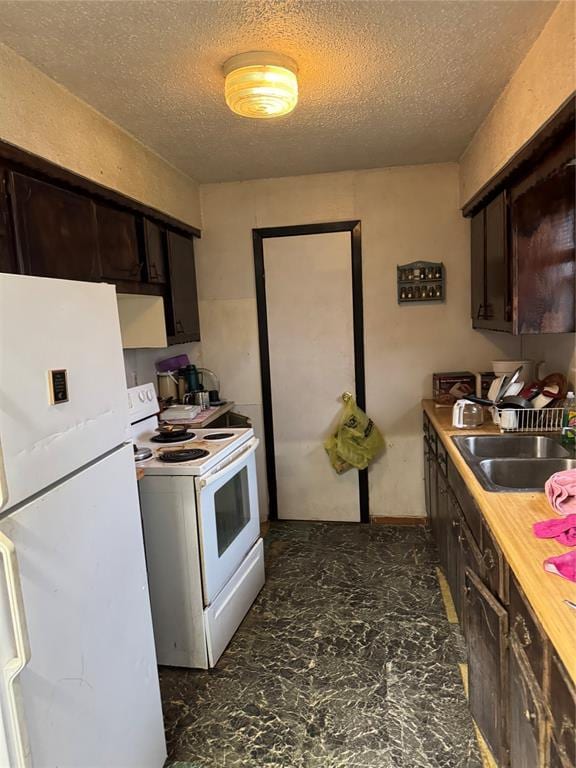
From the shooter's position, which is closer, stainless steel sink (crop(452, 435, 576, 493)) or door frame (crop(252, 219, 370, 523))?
stainless steel sink (crop(452, 435, 576, 493))

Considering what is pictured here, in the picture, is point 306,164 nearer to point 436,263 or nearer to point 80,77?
point 436,263

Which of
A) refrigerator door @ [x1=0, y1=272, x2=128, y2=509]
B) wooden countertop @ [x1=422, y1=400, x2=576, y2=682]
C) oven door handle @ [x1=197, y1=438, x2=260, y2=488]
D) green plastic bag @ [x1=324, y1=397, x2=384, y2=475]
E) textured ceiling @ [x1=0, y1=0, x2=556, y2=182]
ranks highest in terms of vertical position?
textured ceiling @ [x1=0, y1=0, x2=556, y2=182]

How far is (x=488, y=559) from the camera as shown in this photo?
1.53m

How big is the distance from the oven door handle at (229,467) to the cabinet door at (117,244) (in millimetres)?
1050

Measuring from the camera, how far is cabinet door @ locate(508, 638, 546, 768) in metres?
1.08

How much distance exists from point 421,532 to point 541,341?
1513 mm

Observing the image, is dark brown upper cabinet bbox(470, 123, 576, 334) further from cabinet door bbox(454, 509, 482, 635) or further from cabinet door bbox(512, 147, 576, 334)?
cabinet door bbox(454, 509, 482, 635)

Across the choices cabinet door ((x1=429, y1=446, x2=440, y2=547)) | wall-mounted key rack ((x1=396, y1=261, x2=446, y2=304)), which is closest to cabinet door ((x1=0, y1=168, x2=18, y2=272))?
cabinet door ((x1=429, y1=446, x2=440, y2=547))

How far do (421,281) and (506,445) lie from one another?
1.42 metres

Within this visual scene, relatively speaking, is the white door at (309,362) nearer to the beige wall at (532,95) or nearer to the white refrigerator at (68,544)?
the beige wall at (532,95)

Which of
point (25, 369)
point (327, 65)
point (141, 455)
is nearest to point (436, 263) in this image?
point (327, 65)

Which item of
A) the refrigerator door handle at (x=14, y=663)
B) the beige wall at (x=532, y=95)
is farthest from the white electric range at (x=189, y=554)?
the beige wall at (x=532, y=95)

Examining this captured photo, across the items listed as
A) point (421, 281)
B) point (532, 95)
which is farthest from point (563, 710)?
point (421, 281)

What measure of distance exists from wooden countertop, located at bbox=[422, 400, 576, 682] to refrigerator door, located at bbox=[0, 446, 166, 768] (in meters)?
1.09
